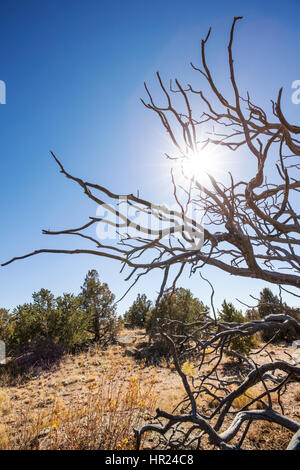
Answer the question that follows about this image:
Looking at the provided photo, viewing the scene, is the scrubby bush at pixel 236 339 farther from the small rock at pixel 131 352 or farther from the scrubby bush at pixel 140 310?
the scrubby bush at pixel 140 310

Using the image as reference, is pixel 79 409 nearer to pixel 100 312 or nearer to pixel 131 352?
pixel 131 352

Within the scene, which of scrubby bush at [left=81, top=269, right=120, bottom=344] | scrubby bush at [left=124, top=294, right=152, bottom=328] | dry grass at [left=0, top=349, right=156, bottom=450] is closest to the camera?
dry grass at [left=0, top=349, right=156, bottom=450]

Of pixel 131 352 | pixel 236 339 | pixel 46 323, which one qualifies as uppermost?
pixel 46 323

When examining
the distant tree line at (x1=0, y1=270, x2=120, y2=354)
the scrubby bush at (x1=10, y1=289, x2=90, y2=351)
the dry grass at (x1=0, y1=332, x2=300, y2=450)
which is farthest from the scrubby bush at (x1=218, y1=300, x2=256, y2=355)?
the scrubby bush at (x1=10, y1=289, x2=90, y2=351)

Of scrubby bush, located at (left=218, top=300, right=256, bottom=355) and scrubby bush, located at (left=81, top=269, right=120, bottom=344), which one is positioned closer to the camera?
scrubby bush, located at (left=218, top=300, right=256, bottom=355)

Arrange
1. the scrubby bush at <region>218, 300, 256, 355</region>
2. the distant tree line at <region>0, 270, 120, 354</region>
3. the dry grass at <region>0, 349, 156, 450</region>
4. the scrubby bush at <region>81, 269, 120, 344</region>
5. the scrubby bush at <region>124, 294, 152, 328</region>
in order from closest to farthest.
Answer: the dry grass at <region>0, 349, 156, 450</region> → the scrubby bush at <region>218, 300, 256, 355</region> → the distant tree line at <region>0, 270, 120, 354</region> → the scrubby bush at <region>81, 269, 120, 344</region> → the scrubby bush at <region>124, 294, 152, 328</region>

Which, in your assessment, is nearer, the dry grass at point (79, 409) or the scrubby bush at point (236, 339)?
the dry grass at point (79, 409)

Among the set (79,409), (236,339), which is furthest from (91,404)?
(236,339)

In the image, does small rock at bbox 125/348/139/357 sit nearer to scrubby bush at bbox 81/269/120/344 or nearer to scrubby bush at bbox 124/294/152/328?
scrubby bush at bbox 81/269/120/344

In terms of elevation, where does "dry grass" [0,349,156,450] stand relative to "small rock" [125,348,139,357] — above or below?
above

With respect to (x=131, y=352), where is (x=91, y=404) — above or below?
above

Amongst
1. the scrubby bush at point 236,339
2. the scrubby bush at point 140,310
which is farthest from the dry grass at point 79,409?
the scrubby bush at point 140,310
